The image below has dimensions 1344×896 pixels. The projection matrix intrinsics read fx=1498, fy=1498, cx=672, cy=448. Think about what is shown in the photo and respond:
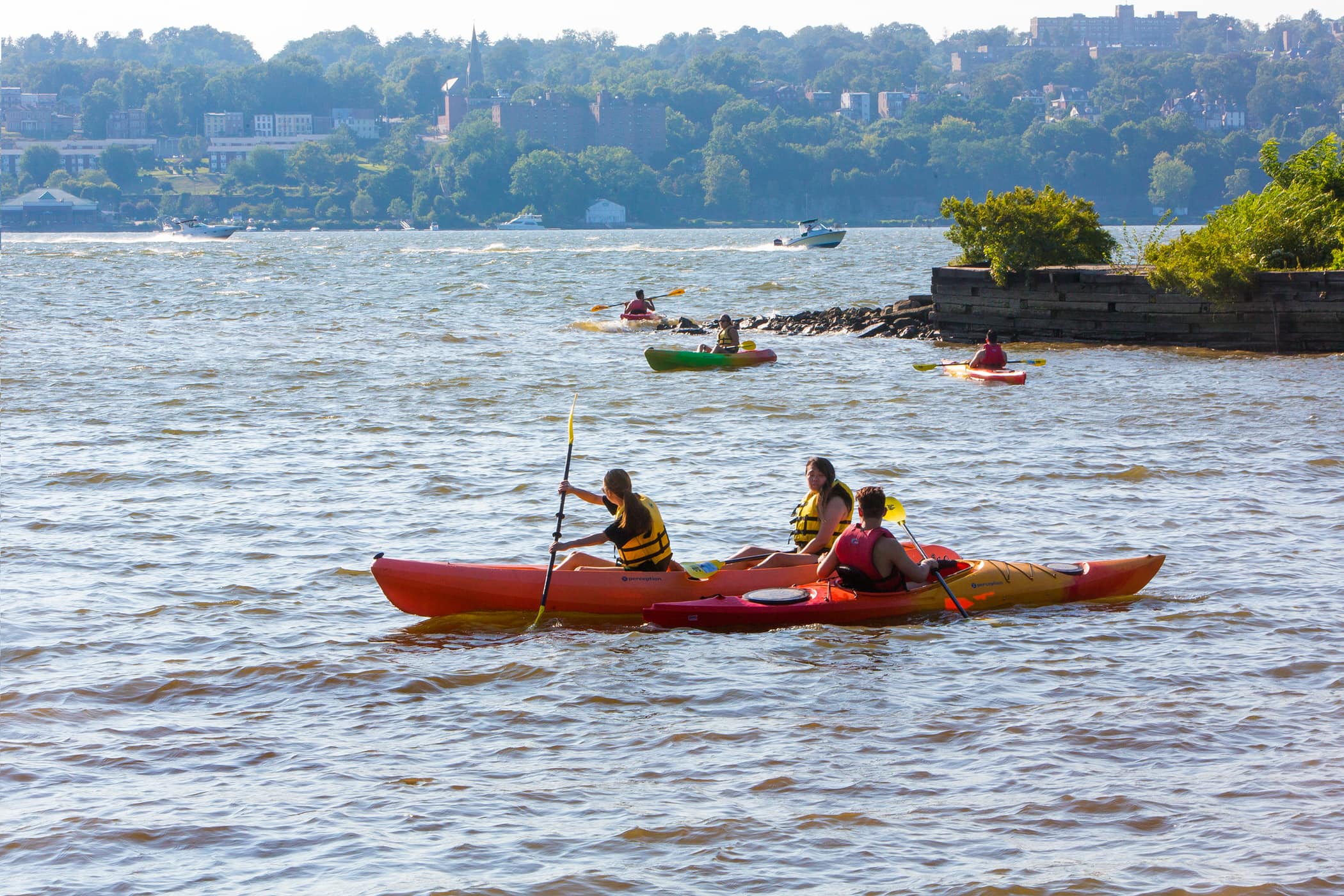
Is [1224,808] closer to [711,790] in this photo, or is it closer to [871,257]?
[711,790]

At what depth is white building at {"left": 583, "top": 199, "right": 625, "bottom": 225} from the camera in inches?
7244

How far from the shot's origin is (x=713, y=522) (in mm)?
14664

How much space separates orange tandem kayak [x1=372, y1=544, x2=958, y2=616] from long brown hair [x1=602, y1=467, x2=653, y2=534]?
36 cm

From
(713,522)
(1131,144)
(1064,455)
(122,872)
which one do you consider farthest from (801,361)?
(1131,144)

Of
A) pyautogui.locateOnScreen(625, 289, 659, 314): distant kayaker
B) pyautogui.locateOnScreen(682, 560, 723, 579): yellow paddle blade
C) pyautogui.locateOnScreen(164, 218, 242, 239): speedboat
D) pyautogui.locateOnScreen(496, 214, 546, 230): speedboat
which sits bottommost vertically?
pyautogui.locateOnScreen(682, 560, 723, 579): yellow paddle blade

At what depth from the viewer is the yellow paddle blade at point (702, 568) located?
36.7 ft

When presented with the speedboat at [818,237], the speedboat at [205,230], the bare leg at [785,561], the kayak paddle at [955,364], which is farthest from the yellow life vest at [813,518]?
the speedboat at [205,230]

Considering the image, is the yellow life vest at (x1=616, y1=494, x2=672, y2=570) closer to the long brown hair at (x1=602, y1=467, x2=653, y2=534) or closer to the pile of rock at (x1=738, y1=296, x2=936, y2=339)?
the long brown hair at (x1=602, y1=467, x2=653, y2=534)

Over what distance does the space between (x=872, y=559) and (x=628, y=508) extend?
1837 mm

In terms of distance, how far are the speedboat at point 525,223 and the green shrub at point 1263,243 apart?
5848 inches

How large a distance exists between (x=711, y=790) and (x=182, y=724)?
329cm

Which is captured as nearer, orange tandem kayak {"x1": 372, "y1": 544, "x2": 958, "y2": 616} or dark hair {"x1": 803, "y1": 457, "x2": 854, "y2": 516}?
orange tandem kayak {"x1": 372, "y1": 544, "x2": 958, "y2": 616}

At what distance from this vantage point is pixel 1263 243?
28.7 metres

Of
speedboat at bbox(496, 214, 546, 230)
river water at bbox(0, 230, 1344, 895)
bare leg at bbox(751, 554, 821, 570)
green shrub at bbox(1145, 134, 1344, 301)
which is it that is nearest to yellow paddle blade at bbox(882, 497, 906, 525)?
bare leg at bbox(751, 554, 821, 570)
